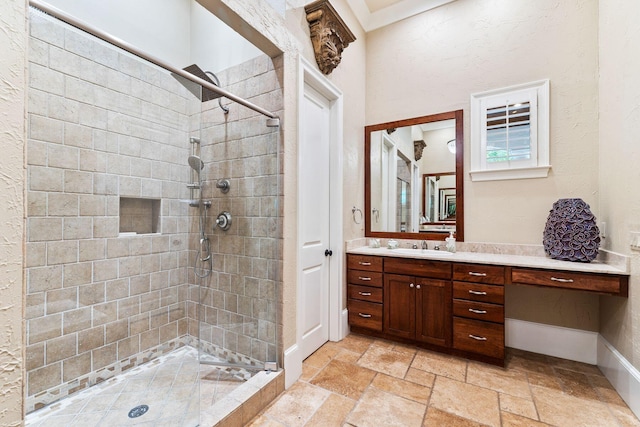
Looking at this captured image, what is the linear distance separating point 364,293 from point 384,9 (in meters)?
3.05

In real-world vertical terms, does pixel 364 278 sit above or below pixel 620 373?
above

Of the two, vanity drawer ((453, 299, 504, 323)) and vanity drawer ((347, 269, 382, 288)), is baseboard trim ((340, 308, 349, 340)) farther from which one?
vanity drawer ((453, 299, 504, 323))

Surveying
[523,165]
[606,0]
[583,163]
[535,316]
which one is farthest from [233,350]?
[606,0]

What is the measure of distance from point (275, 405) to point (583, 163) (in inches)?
118

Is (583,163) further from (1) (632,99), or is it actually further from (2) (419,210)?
(2) (419,210)

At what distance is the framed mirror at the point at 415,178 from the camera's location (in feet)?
8.94

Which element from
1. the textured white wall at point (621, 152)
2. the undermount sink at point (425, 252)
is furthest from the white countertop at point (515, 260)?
the textured white wall at point (621, 152)

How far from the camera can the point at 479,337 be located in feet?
7.07

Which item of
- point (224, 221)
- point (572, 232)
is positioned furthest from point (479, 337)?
point (224, 221)

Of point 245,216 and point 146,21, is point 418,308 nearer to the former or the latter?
point 245,216

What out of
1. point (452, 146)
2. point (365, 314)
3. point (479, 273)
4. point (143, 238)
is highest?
point (452, 146)

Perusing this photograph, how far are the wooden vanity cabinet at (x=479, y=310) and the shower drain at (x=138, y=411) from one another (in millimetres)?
2229

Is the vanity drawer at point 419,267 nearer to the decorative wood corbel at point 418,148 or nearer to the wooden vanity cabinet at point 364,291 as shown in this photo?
the wooden vanity cabinet at point 364,291

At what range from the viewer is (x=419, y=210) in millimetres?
2848
